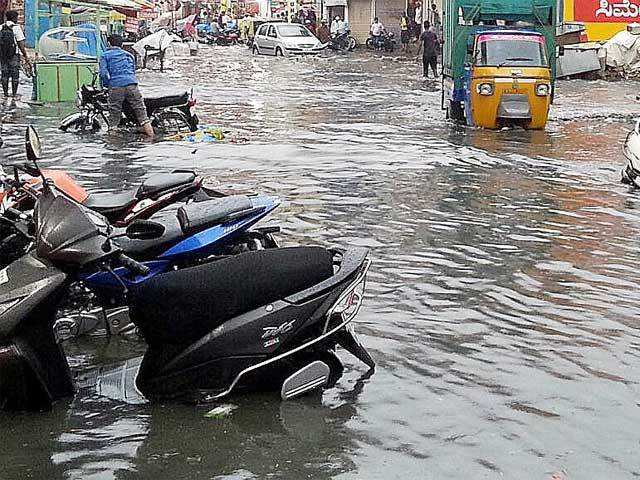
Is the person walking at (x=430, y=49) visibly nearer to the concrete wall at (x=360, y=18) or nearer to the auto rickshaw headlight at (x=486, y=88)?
the auto rickshaw headlight at (x=486, y=88)

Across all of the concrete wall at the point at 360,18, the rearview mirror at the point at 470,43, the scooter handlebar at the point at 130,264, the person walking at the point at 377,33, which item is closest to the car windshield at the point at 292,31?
the person walking at the point at 377,33

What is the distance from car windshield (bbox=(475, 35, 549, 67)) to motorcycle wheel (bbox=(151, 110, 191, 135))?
5.16 meters

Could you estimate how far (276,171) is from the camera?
1267cm

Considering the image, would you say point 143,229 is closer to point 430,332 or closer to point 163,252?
point 163,252

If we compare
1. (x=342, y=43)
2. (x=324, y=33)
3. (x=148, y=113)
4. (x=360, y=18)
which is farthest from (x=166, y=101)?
(x=360, y=18)

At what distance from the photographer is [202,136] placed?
1588 cm

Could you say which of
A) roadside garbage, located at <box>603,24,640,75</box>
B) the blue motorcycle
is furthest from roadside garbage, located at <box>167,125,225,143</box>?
roadside garbage, located at <box>603,24,640,75</box>

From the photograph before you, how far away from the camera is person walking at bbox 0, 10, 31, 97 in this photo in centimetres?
2156

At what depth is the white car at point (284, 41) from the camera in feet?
153

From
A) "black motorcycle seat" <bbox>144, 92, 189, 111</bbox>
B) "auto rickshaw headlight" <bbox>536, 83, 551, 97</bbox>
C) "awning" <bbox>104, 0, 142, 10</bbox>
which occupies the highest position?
"awning" <bbox>104, 0, 142, 10</bbox>

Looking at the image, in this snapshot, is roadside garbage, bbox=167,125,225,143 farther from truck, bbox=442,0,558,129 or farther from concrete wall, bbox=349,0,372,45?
concrete wall, bbox=349,0,372,45

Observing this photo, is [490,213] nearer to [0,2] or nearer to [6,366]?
[6,366]

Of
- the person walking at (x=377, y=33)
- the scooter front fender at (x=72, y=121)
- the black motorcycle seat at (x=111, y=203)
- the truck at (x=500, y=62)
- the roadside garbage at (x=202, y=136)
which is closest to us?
the black motorcycle seat at (x=111, y=203)

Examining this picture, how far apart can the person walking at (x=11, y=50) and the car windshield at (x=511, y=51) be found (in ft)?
32.5
